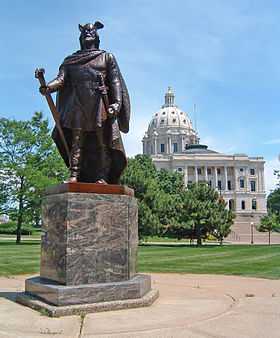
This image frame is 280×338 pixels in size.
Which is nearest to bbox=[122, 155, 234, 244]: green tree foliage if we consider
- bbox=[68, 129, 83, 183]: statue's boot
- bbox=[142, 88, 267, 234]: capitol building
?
bbox=[68, 129, 83, 183]: statue's boot

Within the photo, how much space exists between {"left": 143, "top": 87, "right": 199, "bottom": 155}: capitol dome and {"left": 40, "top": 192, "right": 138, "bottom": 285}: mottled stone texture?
134 metres

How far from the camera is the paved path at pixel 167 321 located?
4.81 meters

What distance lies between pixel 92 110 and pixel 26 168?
31175 mm

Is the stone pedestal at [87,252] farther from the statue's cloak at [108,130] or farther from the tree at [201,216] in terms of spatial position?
the tree at [201,216]

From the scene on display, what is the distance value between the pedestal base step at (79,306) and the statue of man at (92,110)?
1887 mm

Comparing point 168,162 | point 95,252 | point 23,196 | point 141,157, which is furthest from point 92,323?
point 168,162

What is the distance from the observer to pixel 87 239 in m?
6.38

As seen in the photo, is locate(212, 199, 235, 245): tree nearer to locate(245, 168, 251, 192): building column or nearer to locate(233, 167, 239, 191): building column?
locate(233, 167, 239, 191): building column

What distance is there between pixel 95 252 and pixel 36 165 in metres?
33.0

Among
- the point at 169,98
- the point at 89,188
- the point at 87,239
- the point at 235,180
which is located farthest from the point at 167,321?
the point at 169,98

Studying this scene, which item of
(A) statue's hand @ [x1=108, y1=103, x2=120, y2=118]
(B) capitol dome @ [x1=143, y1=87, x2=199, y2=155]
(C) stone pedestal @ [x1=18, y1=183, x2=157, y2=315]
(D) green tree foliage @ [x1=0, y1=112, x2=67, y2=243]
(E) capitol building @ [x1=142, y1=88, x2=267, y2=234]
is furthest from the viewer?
(B) capitol dome @ [x1=143, y1=87, x2=199, y2=155]

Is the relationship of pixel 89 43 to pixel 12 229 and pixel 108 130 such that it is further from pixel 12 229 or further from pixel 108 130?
pixel 12 229

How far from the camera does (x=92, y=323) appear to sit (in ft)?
17.3

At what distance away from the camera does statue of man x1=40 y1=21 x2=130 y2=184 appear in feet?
23.0
